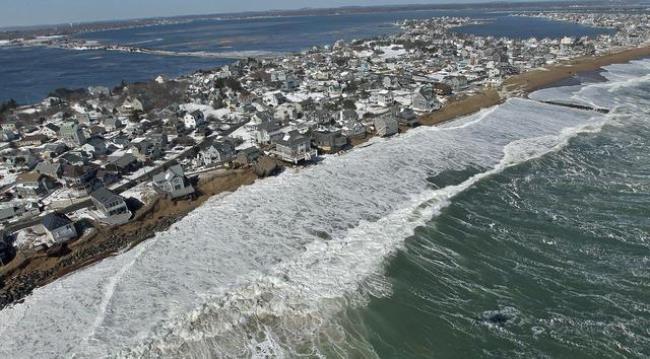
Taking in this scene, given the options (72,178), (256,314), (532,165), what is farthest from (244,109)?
(256,314)

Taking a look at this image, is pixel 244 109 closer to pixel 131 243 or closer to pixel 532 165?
pixel 131 243

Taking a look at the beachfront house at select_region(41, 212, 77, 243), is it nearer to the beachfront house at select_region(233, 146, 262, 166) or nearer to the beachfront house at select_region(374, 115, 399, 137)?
the beachfront house at select_region(233, 146, 262, 166)

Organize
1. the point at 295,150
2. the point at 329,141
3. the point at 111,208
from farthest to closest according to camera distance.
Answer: the point at 329,141 → the point at 295,150 → the point at 111,208

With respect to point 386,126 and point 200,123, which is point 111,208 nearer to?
point 200,123

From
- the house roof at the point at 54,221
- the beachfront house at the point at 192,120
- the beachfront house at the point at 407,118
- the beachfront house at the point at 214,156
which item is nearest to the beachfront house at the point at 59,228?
the house roof at the point at 54,221

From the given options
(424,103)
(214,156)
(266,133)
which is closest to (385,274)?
(214,156)

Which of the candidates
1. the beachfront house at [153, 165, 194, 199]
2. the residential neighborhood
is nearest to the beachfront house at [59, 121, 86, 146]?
the residential neighborhood
